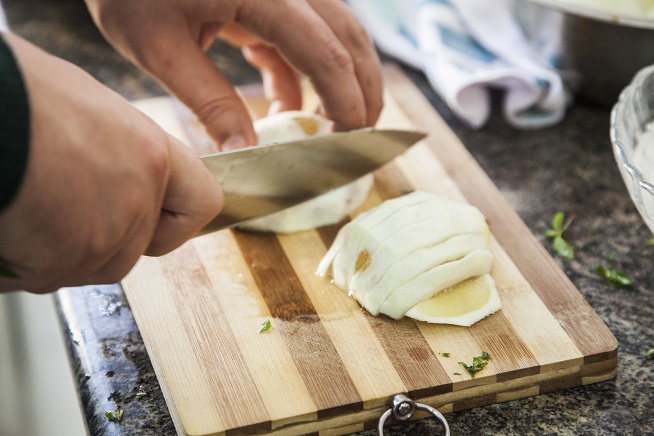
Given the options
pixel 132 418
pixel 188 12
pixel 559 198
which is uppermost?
pixel 188 12

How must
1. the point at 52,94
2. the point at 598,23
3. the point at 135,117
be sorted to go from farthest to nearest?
the point at 598,23 < the point at 135,117 < the point at 52,94

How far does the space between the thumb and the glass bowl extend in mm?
843

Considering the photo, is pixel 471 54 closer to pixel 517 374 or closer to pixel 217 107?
pixel 217 107

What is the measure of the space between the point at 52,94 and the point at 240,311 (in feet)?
2.34

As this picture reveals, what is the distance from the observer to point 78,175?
0.98 metres

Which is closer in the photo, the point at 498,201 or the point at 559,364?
the point at 559,364

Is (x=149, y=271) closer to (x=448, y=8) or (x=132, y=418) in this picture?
(x=132, y=418)

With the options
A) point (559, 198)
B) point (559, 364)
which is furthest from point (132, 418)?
point (559, 198)

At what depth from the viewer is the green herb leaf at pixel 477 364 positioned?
1398 millimetres

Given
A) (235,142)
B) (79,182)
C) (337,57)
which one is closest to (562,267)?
(337,57)

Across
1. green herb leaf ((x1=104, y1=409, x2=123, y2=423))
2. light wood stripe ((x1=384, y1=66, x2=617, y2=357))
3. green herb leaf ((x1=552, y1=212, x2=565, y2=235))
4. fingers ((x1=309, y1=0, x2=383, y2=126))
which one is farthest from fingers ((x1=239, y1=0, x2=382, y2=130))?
green herb leaf ((x1=104, y1=409, x2=123, y2=423))

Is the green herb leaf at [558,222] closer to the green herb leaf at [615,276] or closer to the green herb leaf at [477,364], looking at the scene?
the green herb leaf at [615,276]

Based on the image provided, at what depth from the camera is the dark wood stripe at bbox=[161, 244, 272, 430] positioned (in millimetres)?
1324

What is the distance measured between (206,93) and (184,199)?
0.60m
